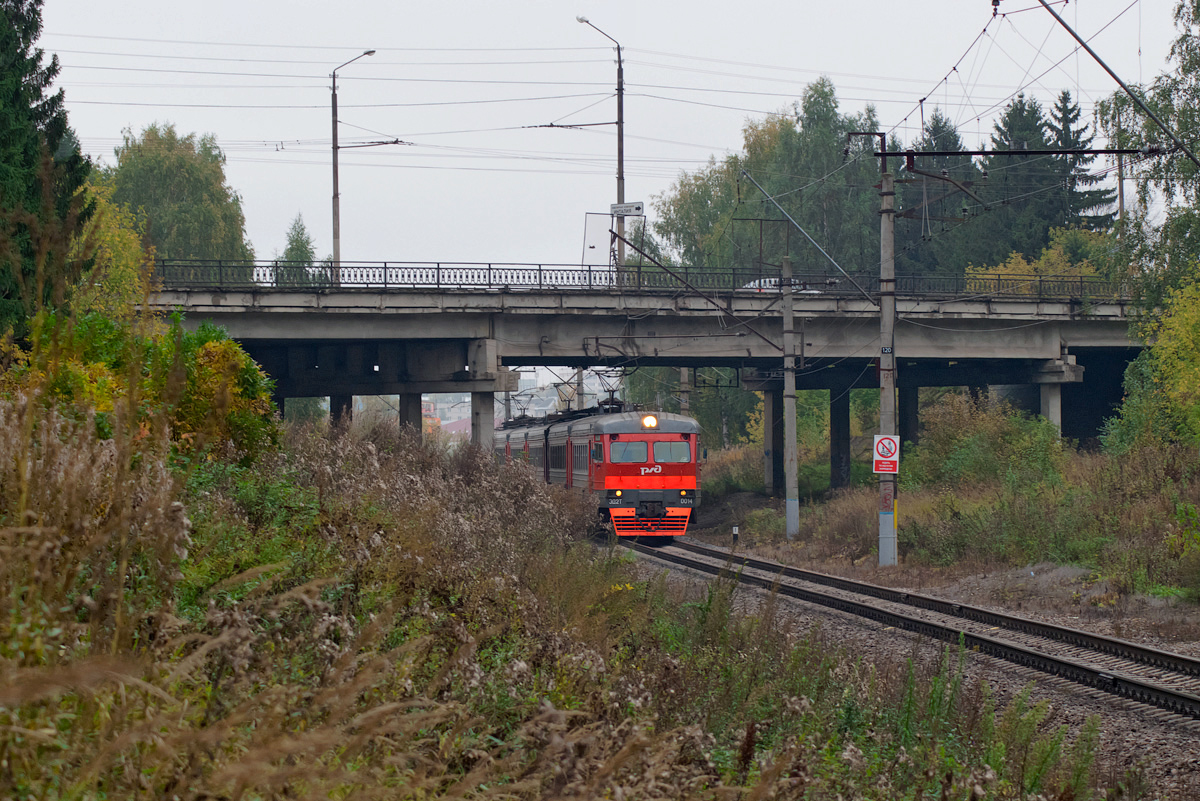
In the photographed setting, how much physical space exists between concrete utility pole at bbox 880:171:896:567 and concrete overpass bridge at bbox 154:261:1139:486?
6.84 metres

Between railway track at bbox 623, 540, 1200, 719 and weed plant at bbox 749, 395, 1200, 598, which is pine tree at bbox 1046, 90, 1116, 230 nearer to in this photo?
weed plant at bbox 749, 395, 1200, 598

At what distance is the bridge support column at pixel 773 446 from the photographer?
130 ft

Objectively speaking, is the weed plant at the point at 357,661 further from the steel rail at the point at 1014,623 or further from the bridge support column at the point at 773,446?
the bridge support column at the point at 773,446

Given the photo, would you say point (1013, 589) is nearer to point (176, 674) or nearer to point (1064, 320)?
point (176, 674)

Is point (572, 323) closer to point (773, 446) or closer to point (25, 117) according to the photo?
point (773, 446)

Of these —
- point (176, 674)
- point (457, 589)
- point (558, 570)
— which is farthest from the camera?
point (558, 570)

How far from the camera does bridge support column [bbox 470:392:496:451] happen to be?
104 feet

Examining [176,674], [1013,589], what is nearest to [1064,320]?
[1013,589]

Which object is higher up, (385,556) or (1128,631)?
(385,556)

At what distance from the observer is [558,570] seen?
9.81 metres

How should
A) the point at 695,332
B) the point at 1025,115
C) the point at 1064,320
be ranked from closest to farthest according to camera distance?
the point at 695,332 → the point at 1064,320 → the point at 1025,115

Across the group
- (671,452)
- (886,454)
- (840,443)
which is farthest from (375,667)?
(840,443)

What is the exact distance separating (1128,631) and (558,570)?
763cm

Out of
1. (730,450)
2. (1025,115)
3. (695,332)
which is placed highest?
(1025,115)
